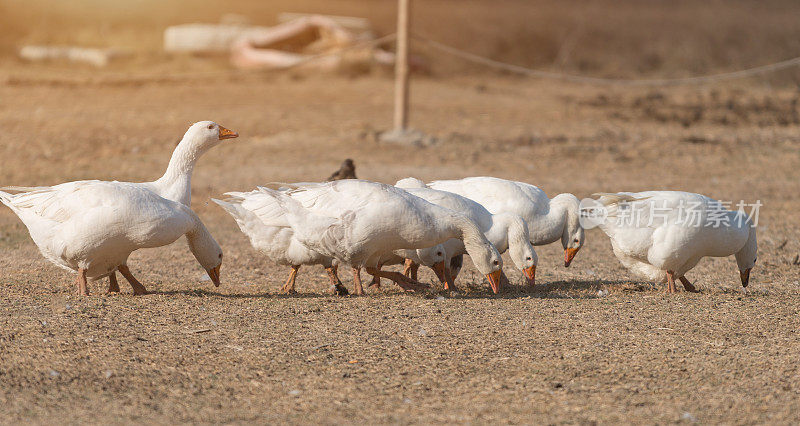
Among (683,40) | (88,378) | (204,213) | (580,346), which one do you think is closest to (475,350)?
(580,346)

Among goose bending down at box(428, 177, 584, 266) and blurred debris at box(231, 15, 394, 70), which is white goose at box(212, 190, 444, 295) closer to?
goose bending down at box(428, 177, 584, 266)

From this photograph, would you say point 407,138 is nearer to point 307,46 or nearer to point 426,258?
point 426,258

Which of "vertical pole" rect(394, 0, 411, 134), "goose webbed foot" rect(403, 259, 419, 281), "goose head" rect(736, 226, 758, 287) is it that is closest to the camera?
"goose head" rect(736, 226, 758, 287)

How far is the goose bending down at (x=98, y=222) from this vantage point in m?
5.25

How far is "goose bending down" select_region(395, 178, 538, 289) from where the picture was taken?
19.3ft

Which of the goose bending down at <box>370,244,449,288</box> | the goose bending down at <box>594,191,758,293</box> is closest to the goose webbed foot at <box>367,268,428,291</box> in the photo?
the goose bending down at <box>370,244,449,288</box>

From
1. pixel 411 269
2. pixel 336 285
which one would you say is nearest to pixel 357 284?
pixel 336 285

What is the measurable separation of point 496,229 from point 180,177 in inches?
85.4

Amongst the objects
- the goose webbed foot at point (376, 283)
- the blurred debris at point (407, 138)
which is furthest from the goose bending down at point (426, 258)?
the blurred debris at point (407, 138)

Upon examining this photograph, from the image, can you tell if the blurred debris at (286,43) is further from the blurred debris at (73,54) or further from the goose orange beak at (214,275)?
the goose orange beak at (214,275)

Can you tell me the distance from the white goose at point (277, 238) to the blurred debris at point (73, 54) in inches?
556

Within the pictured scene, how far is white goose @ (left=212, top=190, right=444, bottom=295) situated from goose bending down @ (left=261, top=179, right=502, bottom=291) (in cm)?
23

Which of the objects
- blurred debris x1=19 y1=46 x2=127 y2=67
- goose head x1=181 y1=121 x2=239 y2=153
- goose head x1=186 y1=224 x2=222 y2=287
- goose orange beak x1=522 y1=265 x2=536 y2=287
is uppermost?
goose head x1=181 y1=121 x2=239 y2=153

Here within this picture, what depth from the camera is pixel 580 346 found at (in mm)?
4711
